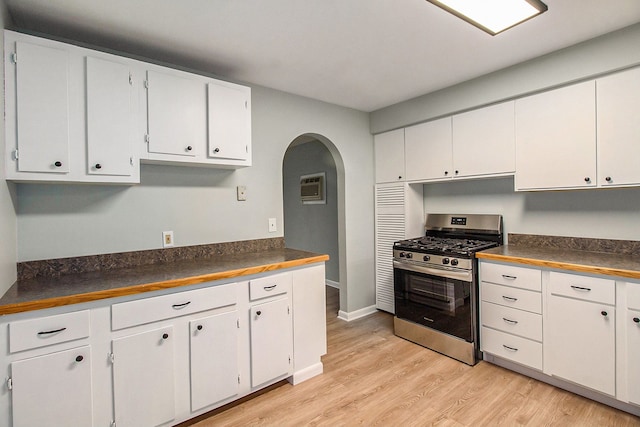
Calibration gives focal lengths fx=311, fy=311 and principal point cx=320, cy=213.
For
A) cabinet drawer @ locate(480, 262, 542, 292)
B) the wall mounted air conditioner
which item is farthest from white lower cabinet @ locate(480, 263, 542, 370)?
the wall mounted air conditioner

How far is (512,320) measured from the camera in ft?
7.70

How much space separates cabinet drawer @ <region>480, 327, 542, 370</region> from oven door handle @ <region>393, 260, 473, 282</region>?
45cm

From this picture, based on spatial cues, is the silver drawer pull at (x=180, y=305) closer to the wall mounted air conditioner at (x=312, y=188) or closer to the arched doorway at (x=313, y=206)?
the arched doorway at (x=313, y=206)

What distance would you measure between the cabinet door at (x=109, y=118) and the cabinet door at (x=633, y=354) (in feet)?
10.2

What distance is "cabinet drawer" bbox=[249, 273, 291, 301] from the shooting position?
206 cm

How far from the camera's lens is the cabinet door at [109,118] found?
1.79m

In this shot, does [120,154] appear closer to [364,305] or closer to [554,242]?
[364,305]

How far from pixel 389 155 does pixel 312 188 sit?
177 cm

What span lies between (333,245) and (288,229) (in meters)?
1.25

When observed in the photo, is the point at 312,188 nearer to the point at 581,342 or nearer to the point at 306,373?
the point at 306,373

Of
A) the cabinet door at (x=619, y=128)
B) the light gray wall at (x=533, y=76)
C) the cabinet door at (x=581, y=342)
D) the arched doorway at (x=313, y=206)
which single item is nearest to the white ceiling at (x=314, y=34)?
the light gray wall at (x=533, y=76)

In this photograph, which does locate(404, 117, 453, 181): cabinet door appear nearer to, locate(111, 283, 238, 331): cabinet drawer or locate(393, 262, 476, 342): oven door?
locate(393, 262, 476, 342): oven door

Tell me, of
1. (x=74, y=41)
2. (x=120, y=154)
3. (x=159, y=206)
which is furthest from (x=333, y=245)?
(x=74, y=41)

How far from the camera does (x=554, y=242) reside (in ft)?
8.42
